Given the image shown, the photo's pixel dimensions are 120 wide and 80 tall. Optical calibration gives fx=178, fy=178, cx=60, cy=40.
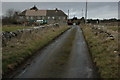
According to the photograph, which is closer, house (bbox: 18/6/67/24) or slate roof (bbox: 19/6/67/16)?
house (bbox: 18/6/67/24)

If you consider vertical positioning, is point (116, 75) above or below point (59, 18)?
below

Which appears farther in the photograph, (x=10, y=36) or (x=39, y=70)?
(x=10, y=36)

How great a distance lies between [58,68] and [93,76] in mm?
1682

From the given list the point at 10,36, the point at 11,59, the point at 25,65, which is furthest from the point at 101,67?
the point at 10,36

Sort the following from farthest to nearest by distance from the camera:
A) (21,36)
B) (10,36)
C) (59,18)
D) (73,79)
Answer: (59,18) → (21,36) → (10,36) → (73,79)

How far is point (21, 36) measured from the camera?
16109mm

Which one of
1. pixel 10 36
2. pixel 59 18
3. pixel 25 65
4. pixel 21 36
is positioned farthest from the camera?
pixel 59 18

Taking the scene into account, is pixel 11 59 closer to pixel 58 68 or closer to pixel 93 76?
pixel 58 68

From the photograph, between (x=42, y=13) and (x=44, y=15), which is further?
(x=42, y=13)

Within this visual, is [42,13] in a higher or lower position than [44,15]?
higher

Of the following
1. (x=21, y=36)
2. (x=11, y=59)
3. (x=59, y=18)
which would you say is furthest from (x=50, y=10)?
(x=11, y=59)

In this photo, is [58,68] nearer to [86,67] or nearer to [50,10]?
[86,67]

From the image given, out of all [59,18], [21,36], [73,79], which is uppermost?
[59,18]

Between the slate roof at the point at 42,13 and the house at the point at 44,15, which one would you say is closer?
the house at the point at 44,15
